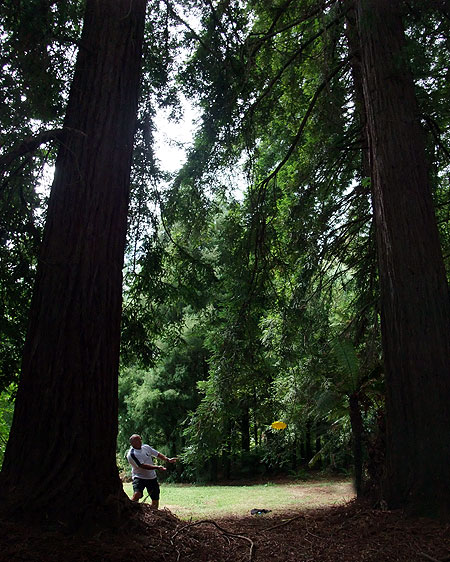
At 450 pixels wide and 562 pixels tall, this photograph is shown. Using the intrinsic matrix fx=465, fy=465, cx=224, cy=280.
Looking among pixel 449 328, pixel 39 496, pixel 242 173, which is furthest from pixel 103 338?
pixel 242 173

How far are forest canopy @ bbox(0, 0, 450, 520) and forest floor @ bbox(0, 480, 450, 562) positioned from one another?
1.69 feet

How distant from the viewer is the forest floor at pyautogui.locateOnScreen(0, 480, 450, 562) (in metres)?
2.81

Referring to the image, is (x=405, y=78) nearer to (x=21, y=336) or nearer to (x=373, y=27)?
(x=373, y=27)

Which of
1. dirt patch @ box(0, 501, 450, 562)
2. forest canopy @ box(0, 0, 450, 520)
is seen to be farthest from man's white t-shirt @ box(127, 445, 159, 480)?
dirt patch @ box(0, 501, 450, 562)

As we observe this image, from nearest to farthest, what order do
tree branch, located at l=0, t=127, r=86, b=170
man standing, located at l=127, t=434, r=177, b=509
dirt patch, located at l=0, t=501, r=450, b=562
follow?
dirt patch, located at l=0, t=501, r=450, b=562
tree branch, located at l=0, t=127, r=86, b=170
man standing, located at l=127, t=434, r=177, b=509

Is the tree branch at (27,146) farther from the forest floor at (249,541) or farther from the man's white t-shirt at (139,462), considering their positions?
the man's white t-shirt at (139,462)

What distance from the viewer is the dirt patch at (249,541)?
2807 millimetres

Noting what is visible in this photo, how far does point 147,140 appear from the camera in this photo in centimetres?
605

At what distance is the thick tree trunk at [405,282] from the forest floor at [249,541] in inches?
16.5

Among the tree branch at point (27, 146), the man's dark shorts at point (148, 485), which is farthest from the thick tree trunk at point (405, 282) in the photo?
the man's dark shorts at point (148, 485)

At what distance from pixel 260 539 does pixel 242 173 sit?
553cm

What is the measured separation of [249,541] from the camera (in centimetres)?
388

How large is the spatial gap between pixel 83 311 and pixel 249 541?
236 cm

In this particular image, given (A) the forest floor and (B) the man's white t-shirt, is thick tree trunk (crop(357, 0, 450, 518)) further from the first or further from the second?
(B) the man's white t-shirt
